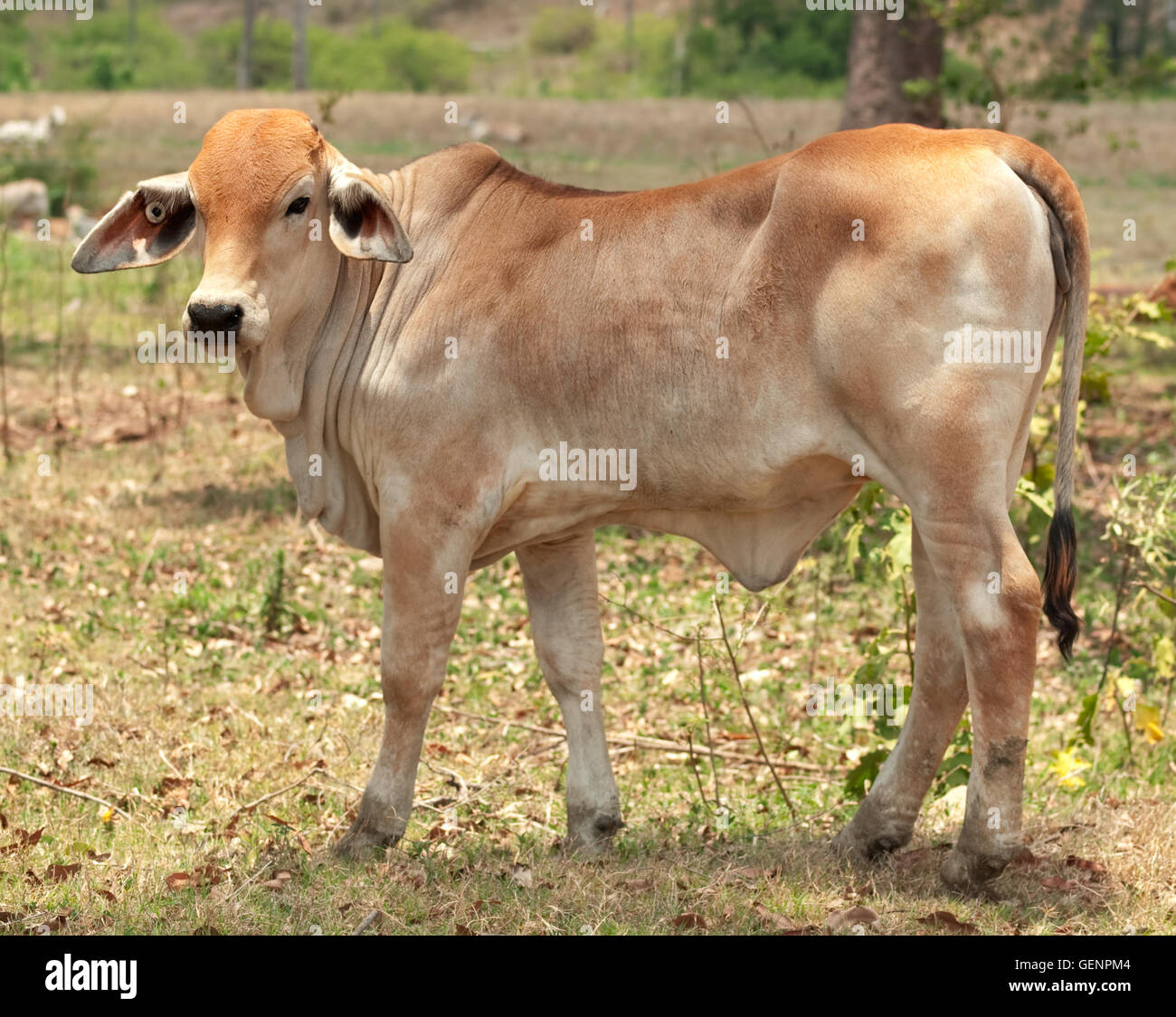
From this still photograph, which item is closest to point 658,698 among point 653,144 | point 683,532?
point 683,532

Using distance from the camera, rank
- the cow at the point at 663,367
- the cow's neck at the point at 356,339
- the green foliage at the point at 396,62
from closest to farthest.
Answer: the cow at the point at 663,367 < the cow's neck at the point at 356,339 < the green foliage at the point at 396,62

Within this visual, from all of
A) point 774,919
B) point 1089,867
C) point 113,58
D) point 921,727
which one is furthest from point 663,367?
point 113,58

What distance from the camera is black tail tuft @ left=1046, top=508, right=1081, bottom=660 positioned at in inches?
167

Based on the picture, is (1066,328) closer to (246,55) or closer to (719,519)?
(719,519)

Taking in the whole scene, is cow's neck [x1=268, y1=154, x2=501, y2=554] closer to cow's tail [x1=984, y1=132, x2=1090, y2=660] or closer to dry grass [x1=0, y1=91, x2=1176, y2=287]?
cow's tail [x1=984, y1=132, x2=1090, y2=660]

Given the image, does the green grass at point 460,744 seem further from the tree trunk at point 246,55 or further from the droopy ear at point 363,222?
the tree trunk at point 246,55

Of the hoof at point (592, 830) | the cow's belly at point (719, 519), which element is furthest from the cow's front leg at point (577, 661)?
the cow's belly at point (719, 519)

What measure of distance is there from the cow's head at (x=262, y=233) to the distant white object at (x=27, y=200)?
13986 millimetres

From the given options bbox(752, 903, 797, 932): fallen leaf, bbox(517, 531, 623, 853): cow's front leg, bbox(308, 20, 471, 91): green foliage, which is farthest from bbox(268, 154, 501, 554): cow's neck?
bbox(308, 20, 471, 91): green foliage

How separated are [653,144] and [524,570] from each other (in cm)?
2137

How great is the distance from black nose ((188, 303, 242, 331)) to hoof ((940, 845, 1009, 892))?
8.63 ft

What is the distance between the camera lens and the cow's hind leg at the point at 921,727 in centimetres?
445

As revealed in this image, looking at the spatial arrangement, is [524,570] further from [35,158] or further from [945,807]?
[35,158]

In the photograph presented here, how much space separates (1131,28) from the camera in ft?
123
